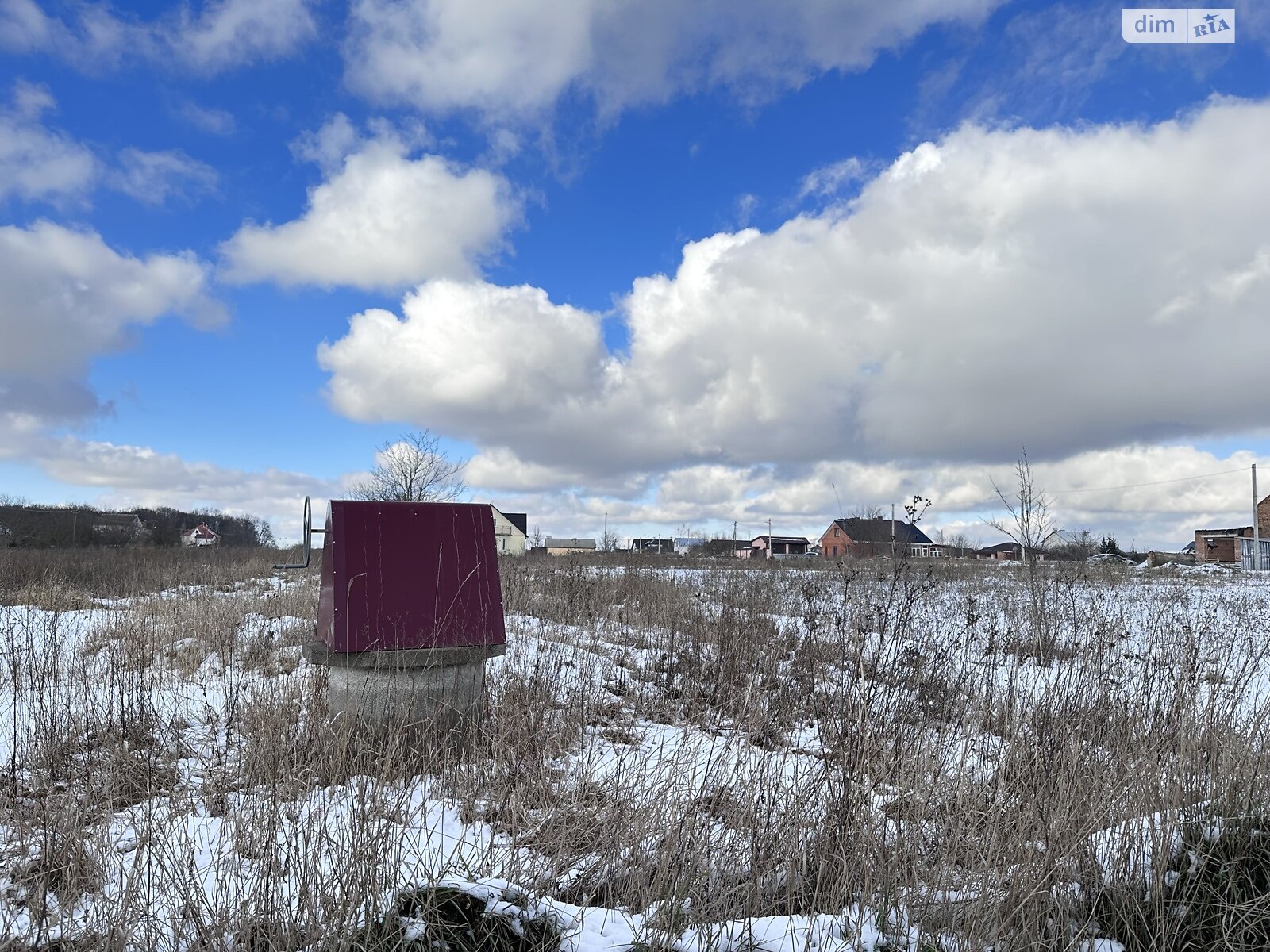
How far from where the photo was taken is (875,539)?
20453 millimetres

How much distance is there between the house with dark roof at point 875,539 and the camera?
253 inches

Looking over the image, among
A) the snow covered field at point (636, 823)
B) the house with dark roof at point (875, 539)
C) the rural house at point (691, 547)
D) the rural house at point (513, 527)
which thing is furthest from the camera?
the rural house at point (513, 527)

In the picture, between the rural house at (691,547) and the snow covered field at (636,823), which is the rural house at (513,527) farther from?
the snow covered field at (636,823)

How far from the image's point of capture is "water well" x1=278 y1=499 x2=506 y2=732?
15.6ft

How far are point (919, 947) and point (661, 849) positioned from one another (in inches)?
38.2

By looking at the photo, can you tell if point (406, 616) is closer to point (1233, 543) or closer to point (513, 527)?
point (1233, 543)

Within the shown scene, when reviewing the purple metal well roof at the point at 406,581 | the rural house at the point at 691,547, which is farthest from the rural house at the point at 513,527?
the purple metal well roof at the point at 406,581

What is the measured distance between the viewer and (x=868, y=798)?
3168 millimetres

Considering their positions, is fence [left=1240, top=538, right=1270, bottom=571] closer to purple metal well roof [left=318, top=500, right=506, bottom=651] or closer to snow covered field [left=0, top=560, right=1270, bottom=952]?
snow covered field [left=0, top=560, right=1270, bottom=952]

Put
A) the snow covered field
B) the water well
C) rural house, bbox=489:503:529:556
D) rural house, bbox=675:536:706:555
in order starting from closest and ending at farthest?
the snow covered field
the water well
rural house, bbox=675:536:706:555
rural house, bbox=489:503:529:556

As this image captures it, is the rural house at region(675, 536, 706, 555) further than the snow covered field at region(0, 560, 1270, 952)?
Yes

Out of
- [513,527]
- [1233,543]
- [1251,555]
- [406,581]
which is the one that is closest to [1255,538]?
[1251,555]

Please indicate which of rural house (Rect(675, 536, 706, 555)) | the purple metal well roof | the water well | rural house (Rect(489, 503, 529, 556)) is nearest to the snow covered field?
the water well

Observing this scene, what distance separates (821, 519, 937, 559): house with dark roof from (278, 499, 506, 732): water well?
2.70m
